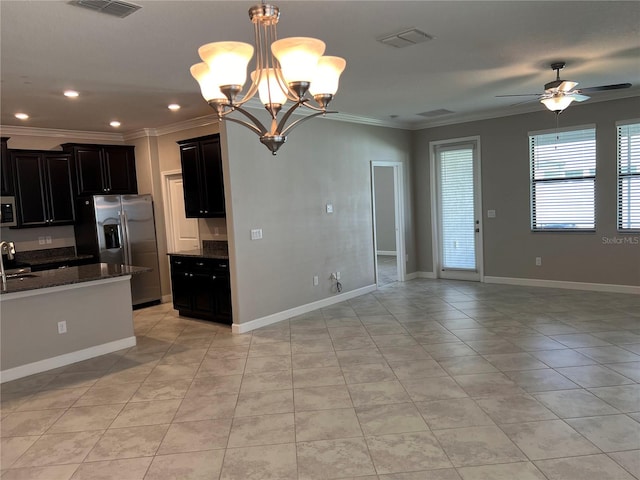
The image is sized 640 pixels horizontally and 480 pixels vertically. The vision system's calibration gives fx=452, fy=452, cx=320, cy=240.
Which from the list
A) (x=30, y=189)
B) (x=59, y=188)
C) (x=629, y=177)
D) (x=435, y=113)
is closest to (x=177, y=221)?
(x=59, y=188)

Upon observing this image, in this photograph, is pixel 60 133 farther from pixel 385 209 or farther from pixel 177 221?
pixel 385 209

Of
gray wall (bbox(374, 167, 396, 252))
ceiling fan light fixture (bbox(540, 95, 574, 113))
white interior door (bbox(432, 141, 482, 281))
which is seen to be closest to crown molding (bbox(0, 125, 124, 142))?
white interior door (bbox(432, 141, 482, 281))

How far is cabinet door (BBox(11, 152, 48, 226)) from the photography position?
20.0ft

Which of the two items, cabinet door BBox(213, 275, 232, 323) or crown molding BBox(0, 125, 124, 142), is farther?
crown molding BBox(0, 125, 124, 142)

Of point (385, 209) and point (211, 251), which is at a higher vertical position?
point (385, 209)

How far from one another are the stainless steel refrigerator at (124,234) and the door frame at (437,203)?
4677 mm

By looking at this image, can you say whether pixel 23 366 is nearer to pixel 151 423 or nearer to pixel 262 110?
pixel 151 423

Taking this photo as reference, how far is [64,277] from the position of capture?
14.7ft

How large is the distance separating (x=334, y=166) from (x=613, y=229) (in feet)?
12.9

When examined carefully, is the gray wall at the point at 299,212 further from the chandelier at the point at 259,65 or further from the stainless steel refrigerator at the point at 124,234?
the chandelier at the point at 259,65

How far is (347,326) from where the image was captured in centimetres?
532

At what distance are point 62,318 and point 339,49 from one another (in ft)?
11.9

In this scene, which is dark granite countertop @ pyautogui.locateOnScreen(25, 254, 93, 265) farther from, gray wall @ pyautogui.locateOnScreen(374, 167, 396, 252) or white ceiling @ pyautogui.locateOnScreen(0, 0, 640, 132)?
gray wall @ pyautogui.locateOnScreen(374, 167, 396, 252)

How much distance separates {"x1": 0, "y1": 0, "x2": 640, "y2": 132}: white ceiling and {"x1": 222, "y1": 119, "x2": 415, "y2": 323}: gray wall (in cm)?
84
